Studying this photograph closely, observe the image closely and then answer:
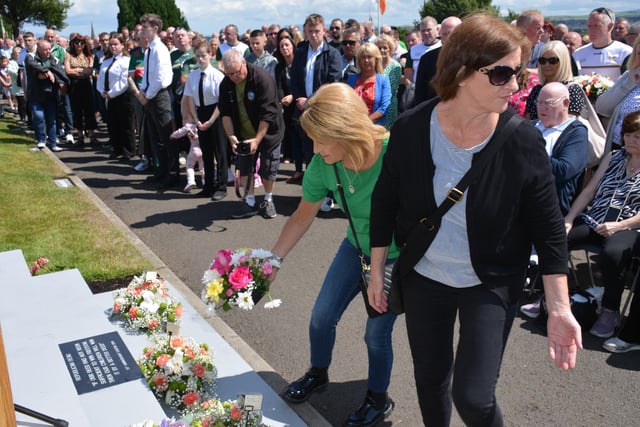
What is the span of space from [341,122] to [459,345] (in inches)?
45.9

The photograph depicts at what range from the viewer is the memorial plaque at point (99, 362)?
11.3ft

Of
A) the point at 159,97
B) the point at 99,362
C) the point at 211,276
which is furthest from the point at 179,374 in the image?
the point at 159,97

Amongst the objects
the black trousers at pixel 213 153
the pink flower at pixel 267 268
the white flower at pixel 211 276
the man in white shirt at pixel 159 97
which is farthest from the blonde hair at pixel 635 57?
the man in white shirt at pixel 159 97

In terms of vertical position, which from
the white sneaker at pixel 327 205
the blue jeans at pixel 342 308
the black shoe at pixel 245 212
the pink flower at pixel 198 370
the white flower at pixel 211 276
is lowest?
the black shoe at pixel 245 212

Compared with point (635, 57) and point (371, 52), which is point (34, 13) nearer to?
point (371, 52)

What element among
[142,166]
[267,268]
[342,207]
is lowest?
[142,166]

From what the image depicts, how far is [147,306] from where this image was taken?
424 cm

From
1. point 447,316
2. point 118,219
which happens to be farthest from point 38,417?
Answer: point 118,219

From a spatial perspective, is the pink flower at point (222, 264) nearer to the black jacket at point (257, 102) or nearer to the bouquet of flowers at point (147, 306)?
the bouquet of flowers at point (147, 306)

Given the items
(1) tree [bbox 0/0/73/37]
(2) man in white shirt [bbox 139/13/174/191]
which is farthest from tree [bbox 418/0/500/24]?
(2) man in white shirt [bbox 139/13/174/191]

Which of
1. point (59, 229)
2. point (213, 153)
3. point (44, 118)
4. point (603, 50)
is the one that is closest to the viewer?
point (59, 229)

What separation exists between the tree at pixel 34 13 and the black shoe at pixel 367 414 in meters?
56.8

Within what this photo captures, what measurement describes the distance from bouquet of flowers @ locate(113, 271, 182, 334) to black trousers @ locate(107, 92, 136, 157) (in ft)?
25.1

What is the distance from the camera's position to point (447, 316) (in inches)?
96.7
